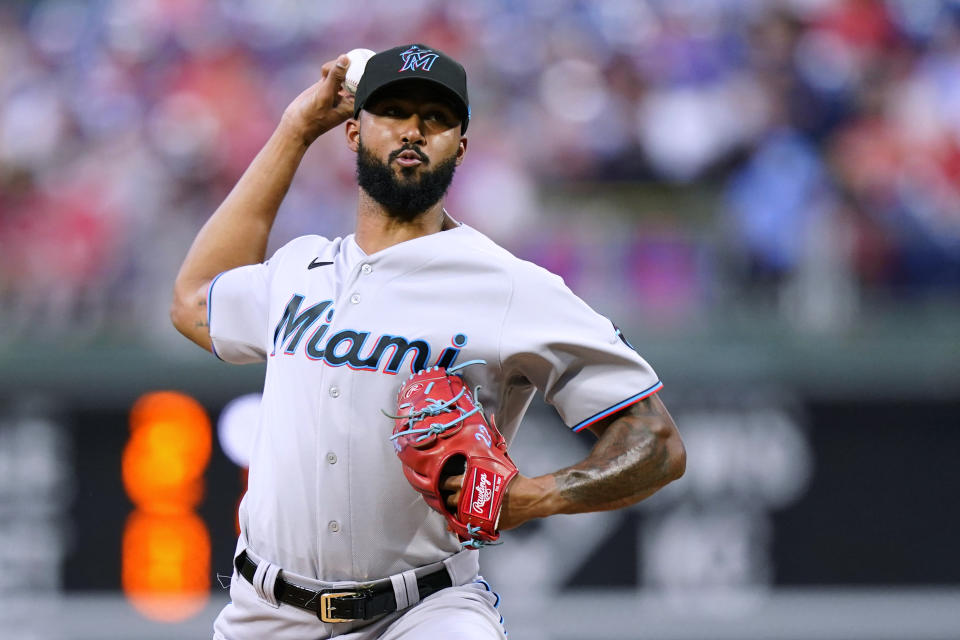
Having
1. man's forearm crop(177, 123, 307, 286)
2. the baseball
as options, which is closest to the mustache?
the baseball

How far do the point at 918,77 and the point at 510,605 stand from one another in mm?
3837

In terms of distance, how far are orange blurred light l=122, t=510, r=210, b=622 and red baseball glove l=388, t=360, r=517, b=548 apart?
14.1 ft

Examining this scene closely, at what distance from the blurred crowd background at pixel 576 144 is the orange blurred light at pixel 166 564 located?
1014 mm

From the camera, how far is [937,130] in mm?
7551

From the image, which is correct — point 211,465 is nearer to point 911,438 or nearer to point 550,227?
point 550,227

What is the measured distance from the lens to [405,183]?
3.01 m

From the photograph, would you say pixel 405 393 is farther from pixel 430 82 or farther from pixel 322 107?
pixel 322 107

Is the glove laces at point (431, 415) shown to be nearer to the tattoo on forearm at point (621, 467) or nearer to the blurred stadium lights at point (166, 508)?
the tattoo on forearm at point (621, 467)

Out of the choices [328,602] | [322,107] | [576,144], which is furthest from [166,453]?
[328,602]

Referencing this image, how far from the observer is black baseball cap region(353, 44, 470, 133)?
2977 millimetres

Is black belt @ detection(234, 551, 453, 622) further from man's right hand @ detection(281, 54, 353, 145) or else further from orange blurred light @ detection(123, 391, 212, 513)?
orange blurred light @ detection(123, 391, 212, 513)

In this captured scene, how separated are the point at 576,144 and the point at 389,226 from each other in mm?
4906

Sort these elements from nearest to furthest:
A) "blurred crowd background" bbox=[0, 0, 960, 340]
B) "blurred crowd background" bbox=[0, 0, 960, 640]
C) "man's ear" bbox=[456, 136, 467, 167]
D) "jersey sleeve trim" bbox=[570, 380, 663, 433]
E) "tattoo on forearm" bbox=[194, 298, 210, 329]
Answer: "jersey sleeve trim" bbox=[570, 380, 663, 433] → "man's ear" bbox=[456, 136, 467, 167] → "tattoo on forearm" bbox=[194, 298, 210, 329] → "blurred crowd background" bbox=[0, 0, 960, 640] → "blurred crowd background" bbox=[0, 0, 960, 340]

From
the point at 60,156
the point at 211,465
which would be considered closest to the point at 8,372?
the point at 211,465
